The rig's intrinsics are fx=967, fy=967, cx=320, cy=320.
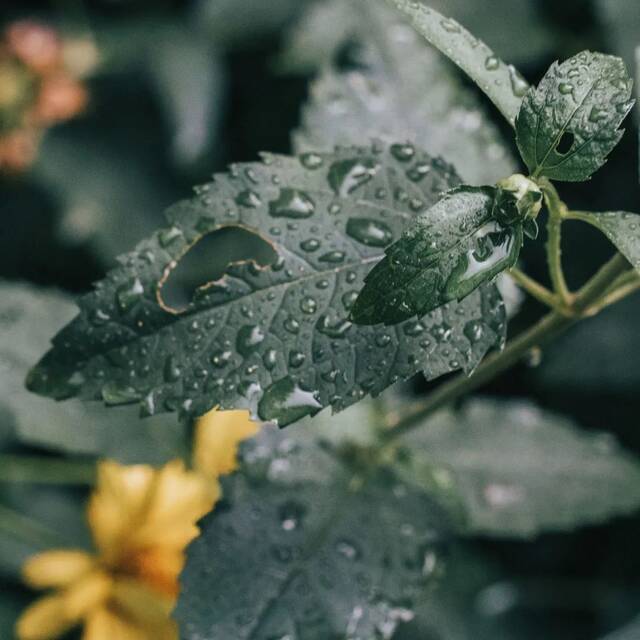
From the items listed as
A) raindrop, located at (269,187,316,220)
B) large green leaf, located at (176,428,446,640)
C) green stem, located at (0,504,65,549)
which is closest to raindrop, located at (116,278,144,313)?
raindrop, located at (269,187,316,220)

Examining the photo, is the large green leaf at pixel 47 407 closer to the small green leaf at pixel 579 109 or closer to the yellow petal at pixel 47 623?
the yellow petal at pixel 47 623

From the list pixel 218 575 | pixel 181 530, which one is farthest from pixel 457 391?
pixel 181 530

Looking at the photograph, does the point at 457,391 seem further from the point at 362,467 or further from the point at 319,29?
the point at 319,29

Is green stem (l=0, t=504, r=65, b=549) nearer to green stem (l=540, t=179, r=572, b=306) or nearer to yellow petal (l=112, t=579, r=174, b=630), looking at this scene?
yellow petal (l=112, t=579, r=174, b=630)

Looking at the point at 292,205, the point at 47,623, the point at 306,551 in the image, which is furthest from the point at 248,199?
the point at 47,623

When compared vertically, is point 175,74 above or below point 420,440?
above

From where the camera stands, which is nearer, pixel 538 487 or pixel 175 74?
pixel 538 487

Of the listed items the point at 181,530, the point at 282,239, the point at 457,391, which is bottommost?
the point at 181,530
